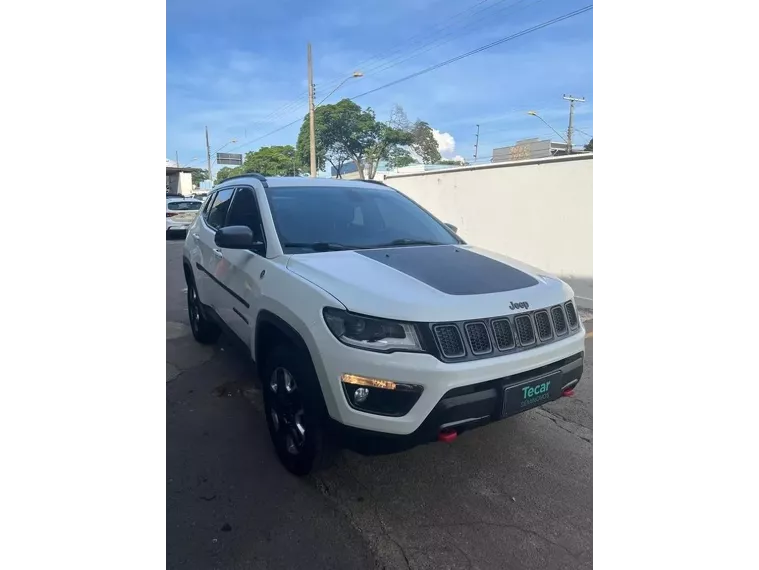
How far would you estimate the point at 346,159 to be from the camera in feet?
120

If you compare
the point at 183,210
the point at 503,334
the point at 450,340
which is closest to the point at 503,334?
the point at 503,334

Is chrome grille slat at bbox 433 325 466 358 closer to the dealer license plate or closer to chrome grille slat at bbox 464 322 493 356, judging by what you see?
chrome grille slat at bbox 464 322 493 356

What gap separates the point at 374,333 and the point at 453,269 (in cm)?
82

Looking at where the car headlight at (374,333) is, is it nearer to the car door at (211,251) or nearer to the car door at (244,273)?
the car door at (244,273)

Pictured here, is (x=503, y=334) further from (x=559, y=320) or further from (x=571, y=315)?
(x=571, y=315)

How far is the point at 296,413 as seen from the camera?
273cm

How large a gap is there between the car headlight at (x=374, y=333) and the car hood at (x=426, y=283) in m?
0.04

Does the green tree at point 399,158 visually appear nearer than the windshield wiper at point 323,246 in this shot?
No

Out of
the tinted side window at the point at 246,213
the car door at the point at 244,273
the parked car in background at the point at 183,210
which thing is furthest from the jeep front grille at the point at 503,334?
the parked car in background at the point at 183,210

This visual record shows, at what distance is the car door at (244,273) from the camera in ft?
10.6

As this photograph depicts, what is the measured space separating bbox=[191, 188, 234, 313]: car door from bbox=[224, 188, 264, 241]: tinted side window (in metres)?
0.21
